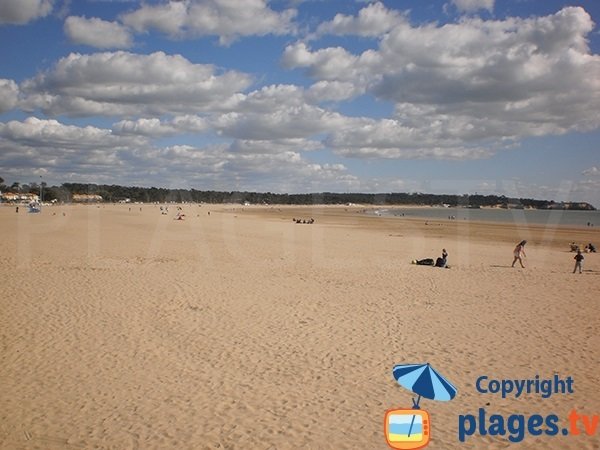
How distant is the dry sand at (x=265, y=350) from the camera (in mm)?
5246

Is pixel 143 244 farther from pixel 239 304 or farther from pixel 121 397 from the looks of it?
pixel 121 397

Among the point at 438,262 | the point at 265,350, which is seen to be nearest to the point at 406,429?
the point at 265,350

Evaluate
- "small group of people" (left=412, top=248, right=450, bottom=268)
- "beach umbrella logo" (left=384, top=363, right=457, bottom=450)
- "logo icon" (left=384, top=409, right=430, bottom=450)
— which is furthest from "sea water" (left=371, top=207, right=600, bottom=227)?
"logo icon" (left=384, top=409, right=430, bottom=450)

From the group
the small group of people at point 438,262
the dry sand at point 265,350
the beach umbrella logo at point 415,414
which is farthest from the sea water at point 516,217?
the beach umbrella logo at point 415,414

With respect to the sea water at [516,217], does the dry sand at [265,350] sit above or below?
below

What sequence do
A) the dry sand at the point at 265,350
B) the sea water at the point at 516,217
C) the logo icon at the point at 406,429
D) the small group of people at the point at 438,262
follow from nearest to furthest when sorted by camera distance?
the logo icon at the point at 406,429 → the dry sand at the point at 265,350 → the small group of people at the point at 438,262 → the sea water at the point at 516,217

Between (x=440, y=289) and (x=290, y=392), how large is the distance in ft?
29.0

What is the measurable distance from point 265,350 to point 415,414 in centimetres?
326

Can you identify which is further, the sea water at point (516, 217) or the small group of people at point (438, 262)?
the sea water at point (516, 217)

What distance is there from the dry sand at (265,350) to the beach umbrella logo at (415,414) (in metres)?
0.17

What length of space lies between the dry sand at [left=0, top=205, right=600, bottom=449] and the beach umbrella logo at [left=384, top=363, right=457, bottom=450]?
0.54 feet

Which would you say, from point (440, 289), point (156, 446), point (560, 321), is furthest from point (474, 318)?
point (156, 446)

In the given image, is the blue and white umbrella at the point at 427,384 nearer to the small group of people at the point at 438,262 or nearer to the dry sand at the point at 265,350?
the dry sand at the point at 265,350

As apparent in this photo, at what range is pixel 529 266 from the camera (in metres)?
19.4
